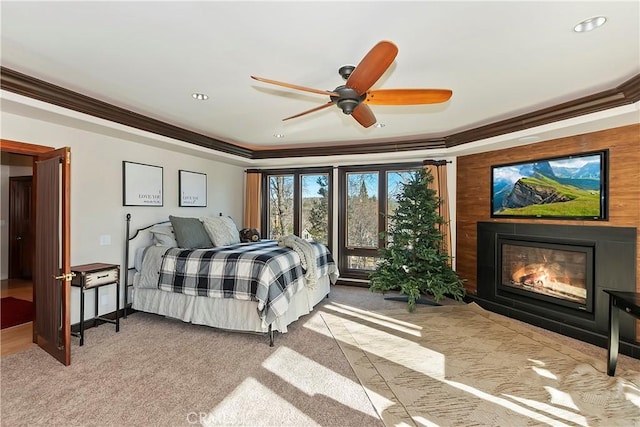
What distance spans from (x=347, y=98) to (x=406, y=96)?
0.44m

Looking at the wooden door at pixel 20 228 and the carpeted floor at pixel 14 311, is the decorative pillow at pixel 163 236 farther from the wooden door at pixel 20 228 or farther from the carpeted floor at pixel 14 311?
the wooden door at pixel 20 228

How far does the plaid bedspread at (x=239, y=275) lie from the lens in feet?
10.8

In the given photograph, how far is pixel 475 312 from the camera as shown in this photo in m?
4.41

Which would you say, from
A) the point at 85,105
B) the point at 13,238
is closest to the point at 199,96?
the point at 85,105

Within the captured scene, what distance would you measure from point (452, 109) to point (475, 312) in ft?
9.30

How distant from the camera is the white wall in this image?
3322mm

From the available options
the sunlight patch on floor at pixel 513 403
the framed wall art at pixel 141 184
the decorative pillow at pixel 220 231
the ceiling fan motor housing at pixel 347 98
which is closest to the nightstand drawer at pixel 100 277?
the framed wall art at pixel 141 184

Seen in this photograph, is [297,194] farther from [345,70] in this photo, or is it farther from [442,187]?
[345,70]

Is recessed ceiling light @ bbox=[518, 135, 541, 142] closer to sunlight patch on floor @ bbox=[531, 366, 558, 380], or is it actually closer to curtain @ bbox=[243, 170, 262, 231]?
sunlight patch on floor @ bbox=[531, 366, 558, 380]

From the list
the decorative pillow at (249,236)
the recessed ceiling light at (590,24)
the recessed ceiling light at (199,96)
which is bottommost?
the decorative pillow at (249,236)

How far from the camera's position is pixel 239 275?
3465 millimetres

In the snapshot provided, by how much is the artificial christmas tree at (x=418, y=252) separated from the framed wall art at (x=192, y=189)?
125 inches

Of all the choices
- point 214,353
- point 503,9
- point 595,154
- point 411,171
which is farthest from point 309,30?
point 411,171

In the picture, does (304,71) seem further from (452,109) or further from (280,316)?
(280,316)
